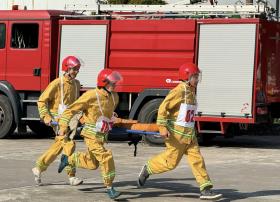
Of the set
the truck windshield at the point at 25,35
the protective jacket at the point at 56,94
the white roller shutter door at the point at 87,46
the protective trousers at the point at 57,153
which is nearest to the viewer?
the protective trousers at the point at 57,153

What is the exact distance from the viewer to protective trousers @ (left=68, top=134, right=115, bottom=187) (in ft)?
29.5

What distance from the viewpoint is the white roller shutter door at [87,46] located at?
16719mm

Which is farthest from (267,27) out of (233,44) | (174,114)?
(174,114)

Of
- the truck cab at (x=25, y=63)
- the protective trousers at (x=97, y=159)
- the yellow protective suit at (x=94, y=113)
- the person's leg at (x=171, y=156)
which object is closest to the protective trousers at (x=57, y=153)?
the protective trousers at (x=97, y=159)

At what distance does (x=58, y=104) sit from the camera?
10.4m

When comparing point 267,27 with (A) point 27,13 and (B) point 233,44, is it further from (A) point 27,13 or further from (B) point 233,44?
(A) point 27,13

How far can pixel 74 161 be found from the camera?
9.65 meters

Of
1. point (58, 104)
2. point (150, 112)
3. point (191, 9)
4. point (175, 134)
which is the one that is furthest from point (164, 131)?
point (191, 9)

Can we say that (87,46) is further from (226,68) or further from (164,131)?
(164,131)

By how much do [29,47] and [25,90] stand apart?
101 cm

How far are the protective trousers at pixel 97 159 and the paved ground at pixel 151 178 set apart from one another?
333 mm

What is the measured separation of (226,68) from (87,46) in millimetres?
3362

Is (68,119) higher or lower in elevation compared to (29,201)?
higher

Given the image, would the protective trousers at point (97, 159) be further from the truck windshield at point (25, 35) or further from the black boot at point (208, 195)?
the truck windshield at point (25, 35)
